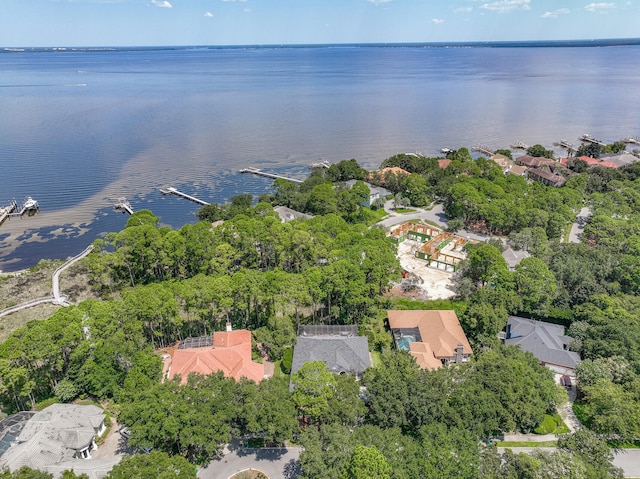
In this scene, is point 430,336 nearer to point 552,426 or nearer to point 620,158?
point 552,426

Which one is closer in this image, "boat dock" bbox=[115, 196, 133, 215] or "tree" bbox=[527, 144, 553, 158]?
"boat dock" bbox=[115, 196, 133, 215]

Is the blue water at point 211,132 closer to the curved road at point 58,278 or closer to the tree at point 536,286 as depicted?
the curved road at point 58,278

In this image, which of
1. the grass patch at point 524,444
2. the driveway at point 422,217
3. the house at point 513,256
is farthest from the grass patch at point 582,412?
the driveway at point 422,217

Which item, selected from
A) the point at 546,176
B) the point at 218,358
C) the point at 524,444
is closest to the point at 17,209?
the point at 218,358

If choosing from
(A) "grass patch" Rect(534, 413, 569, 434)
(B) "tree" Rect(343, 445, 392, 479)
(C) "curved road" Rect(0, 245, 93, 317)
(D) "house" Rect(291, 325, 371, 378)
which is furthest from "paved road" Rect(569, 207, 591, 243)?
(C) "curved road" Rect(0, 245, 93, 317)

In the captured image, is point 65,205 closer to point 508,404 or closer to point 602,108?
point 508,404

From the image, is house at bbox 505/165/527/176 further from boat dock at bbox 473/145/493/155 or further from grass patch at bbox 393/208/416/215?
grass patch at bbox 393/208/416/215
